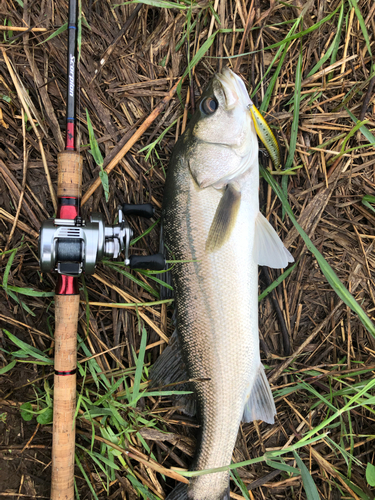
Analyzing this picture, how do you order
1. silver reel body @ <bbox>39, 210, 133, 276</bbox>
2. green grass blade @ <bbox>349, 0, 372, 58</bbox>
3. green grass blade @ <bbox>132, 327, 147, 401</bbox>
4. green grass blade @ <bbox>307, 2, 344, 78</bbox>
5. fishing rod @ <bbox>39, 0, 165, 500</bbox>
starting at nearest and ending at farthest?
silver reel body @ <bbox>39, 210, 133, 276</bbox> → fishing rod @ <bbox>39, 0, 165, 500</bbox> → green grass blade @ <bbox>132, 327, 147, 401</bbox> → green grass blade @ <bbox>349, 0, 372, 58</bbox> → green grass blade @ <bbox>307, 2, 344, 78</bbox>

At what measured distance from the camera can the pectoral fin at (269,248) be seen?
231 centimetres

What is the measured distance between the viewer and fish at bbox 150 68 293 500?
7.23 ft

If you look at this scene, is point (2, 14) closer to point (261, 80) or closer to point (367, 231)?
point (261, 80)

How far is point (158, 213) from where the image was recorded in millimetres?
2564

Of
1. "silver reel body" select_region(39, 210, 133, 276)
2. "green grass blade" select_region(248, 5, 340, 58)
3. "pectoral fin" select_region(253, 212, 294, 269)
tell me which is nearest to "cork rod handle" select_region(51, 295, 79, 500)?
"silver reel body" select_region(39, 210, 133, 276)

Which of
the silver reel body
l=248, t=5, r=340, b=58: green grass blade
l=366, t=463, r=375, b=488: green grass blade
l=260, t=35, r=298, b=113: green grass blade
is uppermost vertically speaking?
l=248, t=5, r=340, b=58: green grass blade

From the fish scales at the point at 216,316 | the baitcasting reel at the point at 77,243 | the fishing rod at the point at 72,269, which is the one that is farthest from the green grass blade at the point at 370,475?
the baitcasting reel at the point at 77,243

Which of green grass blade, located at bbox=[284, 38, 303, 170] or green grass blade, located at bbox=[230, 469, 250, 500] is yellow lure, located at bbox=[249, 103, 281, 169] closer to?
green grass blade, located at bbox=[284, 38, 303, 170]

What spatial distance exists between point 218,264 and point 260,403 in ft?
3.50

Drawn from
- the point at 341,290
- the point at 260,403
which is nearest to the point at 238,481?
the point at 260,403

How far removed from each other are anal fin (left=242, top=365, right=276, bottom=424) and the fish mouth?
6.09ft

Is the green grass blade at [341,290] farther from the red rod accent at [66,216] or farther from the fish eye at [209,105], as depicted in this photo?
the red rod accent at [66,216]

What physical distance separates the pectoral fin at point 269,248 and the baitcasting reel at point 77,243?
3.02ft

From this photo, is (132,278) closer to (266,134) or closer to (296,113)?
(266,134)
